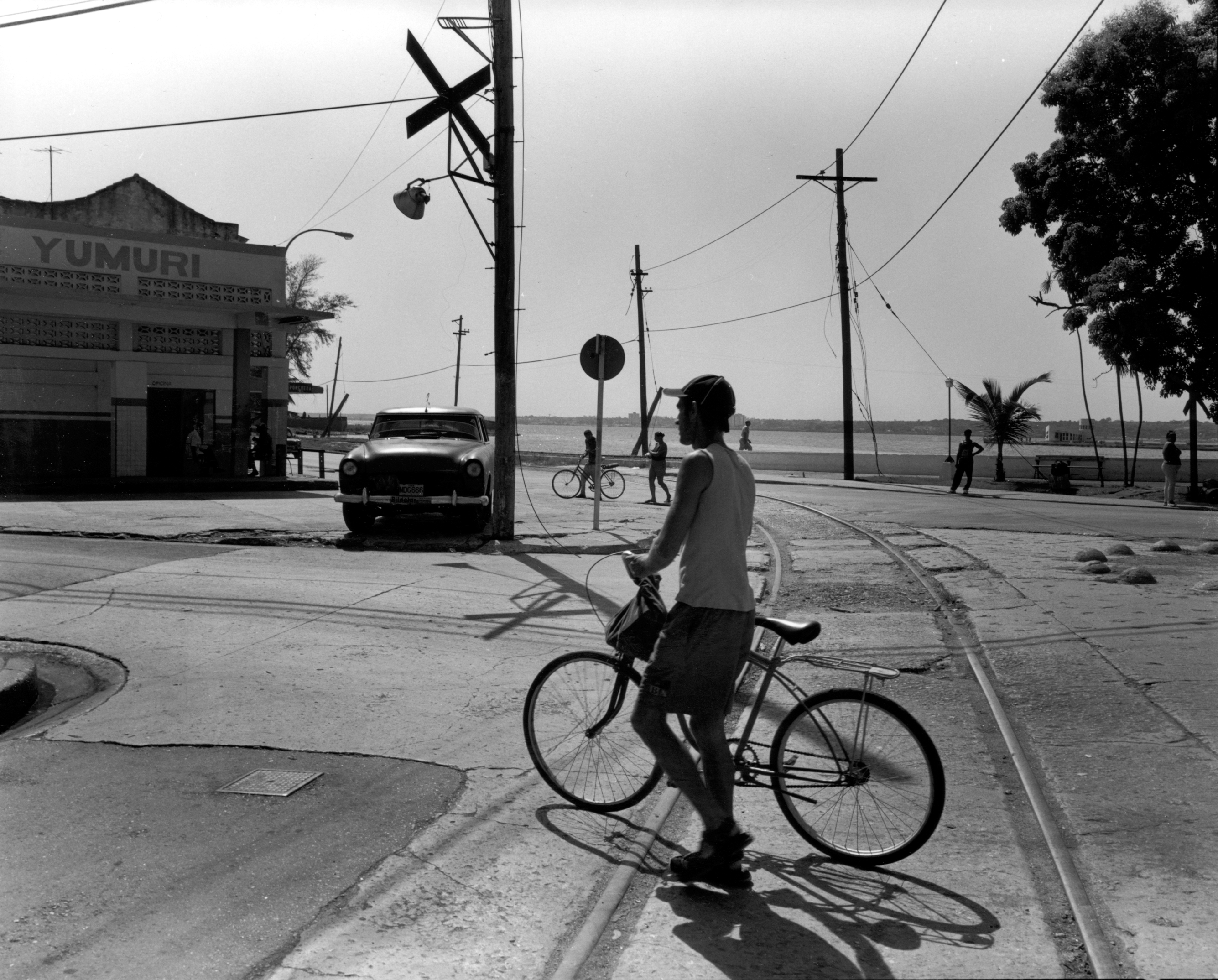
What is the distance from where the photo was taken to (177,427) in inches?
1059

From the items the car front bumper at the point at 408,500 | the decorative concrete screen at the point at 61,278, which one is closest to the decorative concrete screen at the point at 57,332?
the decorative concrete screen at the point at 61,278

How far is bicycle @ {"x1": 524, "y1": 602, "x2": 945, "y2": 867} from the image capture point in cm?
397

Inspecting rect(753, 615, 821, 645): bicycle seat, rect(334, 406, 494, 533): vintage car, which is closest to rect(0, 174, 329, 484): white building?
rect(334, 406, 494, 533): vintage car

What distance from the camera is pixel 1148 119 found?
2681 cm

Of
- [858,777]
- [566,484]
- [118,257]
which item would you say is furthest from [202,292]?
[858,777]

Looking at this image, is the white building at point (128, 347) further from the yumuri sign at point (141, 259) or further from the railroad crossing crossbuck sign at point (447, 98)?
the railroad crossing crossbuck sign at point (447, 98)

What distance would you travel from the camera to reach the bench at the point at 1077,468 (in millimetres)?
37000

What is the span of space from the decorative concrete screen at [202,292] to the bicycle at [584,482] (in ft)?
26.2

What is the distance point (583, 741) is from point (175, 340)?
24298 millimetres

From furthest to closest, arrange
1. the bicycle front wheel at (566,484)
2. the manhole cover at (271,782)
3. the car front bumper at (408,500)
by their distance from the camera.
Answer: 1. the bicycle front wheel at (566,484)
2. the car front bumper at (408,500)
3. the manhole cover at (271,782)

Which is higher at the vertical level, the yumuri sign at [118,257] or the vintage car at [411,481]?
the yumuri sign at [118,257]

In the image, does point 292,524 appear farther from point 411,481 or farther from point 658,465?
point 658,465

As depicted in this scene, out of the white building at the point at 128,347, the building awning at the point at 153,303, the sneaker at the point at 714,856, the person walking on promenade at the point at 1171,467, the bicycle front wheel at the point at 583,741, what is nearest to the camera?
the sneaker at the point at 714,856

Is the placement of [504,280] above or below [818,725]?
above
